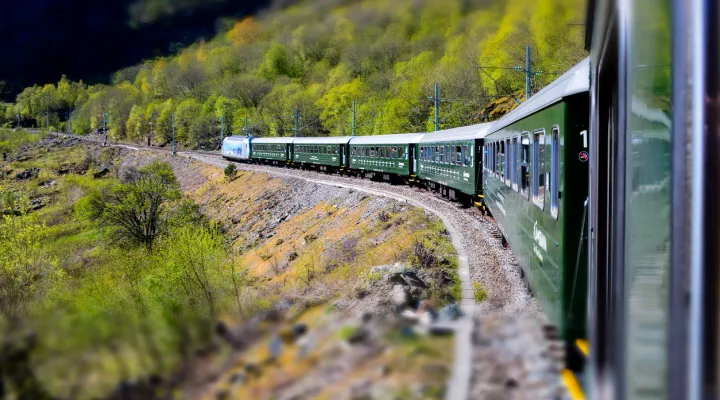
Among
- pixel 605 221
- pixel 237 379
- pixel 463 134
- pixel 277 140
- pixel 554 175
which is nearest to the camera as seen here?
pixel 237 379

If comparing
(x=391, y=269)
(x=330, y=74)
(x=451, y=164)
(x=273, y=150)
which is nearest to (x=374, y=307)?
(x=391, y=269)

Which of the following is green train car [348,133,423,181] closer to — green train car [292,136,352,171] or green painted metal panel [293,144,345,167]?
green train car [292,136,352,171]

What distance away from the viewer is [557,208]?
5891 millimetres

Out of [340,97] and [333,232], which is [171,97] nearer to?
[340,97]

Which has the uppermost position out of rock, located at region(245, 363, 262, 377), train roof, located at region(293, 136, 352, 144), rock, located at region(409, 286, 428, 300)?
train roof, located at region(293, 136, 352, 144)

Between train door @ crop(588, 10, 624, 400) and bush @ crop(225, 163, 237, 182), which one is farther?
bush @ crop(225, 163, 237, 182)

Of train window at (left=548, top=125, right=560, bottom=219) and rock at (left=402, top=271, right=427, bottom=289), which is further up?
train window at (left=548, top=125, right=560, bottom=219)

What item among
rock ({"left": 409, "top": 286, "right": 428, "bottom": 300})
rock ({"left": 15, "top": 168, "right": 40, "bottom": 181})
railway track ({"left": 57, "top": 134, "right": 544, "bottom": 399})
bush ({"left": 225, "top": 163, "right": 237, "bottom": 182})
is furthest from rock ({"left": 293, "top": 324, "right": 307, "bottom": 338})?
rock ({"left": 15, "top": 168, "right": 40, "bottom": 181})

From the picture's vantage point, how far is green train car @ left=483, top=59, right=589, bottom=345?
5434mm

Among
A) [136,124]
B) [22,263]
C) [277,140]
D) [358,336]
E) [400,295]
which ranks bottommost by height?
[22,263]

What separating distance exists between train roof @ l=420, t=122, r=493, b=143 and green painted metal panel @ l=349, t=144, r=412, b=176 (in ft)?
8.86

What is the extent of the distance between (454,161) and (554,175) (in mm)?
15899

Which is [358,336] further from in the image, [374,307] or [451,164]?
[451,164]

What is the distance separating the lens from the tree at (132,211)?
41.8 metres
